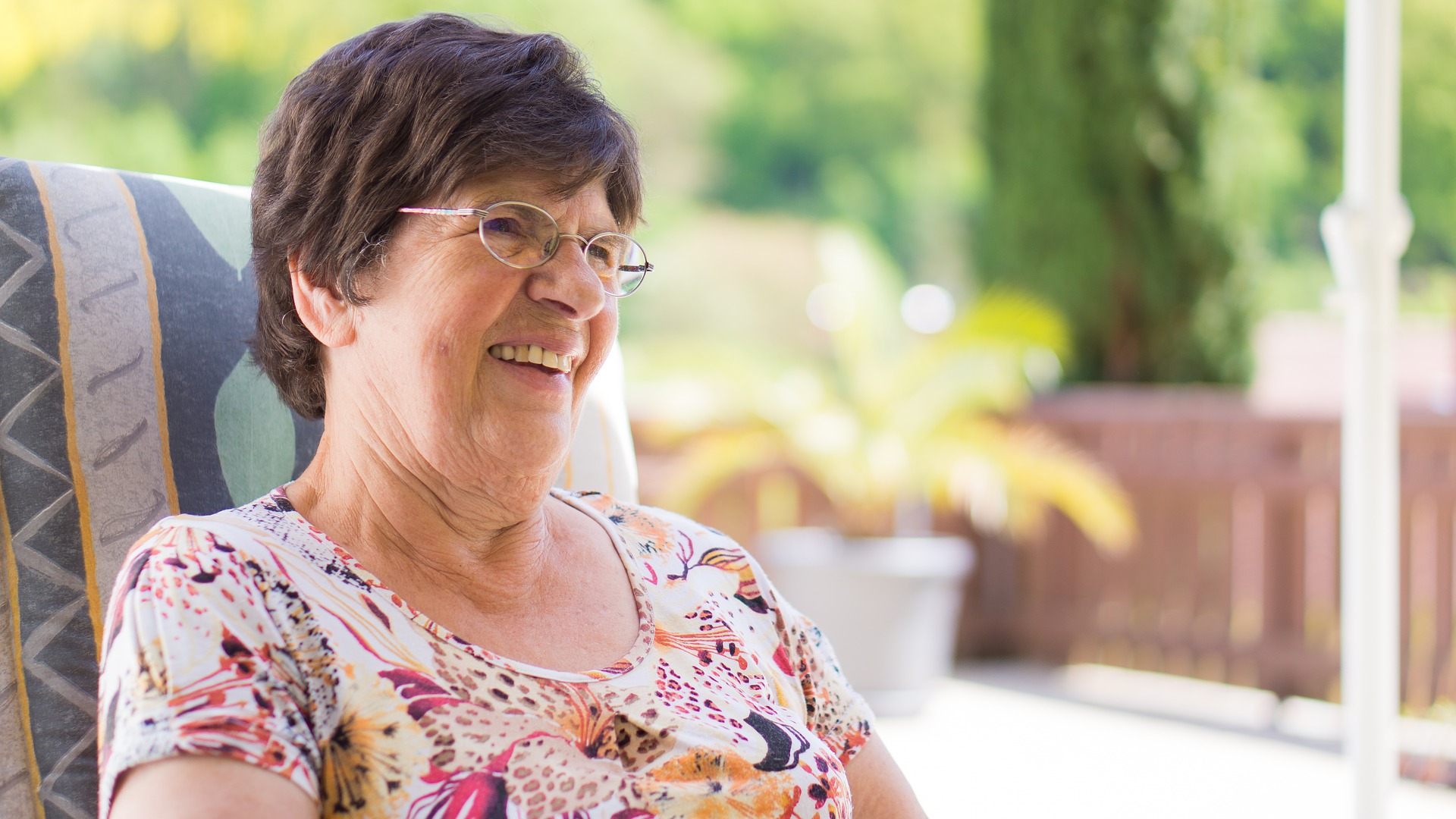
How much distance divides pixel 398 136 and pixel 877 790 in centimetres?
90

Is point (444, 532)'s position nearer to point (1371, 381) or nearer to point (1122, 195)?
point (1371, 381)

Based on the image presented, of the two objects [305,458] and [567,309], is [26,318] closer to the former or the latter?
[305,458]

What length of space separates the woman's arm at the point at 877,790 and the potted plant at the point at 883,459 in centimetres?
352

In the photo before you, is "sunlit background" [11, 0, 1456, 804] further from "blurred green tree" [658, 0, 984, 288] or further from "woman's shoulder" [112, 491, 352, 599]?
"blurred green tree" [658, 0, 984, 288]

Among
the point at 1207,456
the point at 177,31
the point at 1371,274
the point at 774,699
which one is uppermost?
the point at 177,31

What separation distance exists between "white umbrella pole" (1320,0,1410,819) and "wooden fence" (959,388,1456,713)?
2.18 m

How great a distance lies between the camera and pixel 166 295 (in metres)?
1.47

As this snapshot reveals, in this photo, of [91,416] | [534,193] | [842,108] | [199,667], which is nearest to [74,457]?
[91,416]

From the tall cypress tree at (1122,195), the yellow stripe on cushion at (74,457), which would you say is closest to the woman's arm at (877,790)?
the yellow stripe on cushion at (74,457)

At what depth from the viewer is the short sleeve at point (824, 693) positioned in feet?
4.90

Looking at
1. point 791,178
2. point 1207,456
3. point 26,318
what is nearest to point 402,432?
point 26,318

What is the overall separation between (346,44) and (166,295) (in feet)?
1.34

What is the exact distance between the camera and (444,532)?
1.29m

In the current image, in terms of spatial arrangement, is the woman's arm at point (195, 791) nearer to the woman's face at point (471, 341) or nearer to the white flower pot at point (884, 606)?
the woman's face at point (471, 341)
